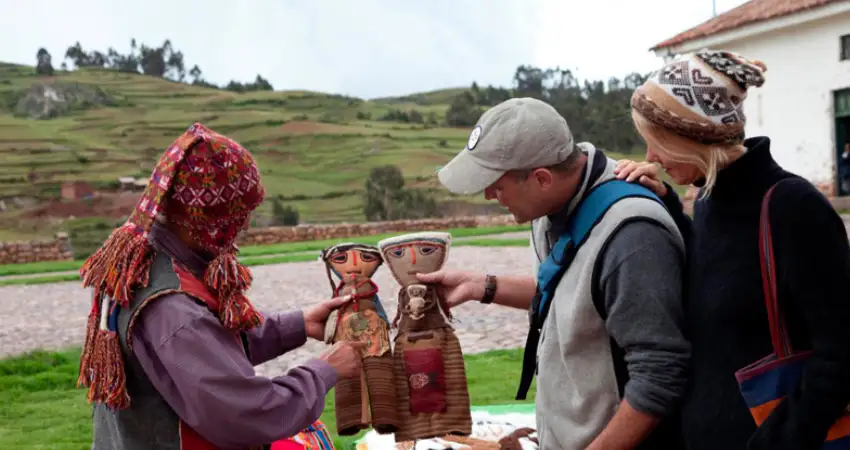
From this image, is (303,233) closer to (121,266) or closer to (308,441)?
(308,441)

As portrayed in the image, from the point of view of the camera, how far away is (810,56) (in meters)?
21.1

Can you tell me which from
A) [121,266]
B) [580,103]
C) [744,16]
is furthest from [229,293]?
[580,103]

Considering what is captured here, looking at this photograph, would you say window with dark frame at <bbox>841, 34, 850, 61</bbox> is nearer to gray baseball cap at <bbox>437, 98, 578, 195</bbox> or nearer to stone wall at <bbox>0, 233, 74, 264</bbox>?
gray baseball cap at <bbox>437, 98, 578, 195</bbox>

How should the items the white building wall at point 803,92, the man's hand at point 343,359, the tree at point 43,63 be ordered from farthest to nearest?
the tree at point 43,63, the white building wall at point 803,92, the man's hand at point 343,359

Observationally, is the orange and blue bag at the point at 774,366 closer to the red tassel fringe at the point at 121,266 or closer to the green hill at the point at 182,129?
the red tassel fringe at the point at 121,266

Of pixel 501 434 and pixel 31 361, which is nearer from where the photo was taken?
pixel 501 434

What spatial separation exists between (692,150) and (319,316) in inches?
74.9

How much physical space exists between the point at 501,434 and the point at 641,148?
4842cm

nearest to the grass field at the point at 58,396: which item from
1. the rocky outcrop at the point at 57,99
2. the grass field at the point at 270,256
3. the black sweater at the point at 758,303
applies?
the black sweater at the point at 758,303

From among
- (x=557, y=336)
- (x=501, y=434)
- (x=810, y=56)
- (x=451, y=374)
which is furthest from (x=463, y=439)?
(x=810, y=56)

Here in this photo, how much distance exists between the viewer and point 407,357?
3.64 meters

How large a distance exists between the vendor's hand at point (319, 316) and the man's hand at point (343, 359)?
1.18 ft

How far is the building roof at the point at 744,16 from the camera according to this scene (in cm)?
2045

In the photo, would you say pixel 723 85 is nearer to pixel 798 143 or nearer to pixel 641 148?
pixel 798 143
